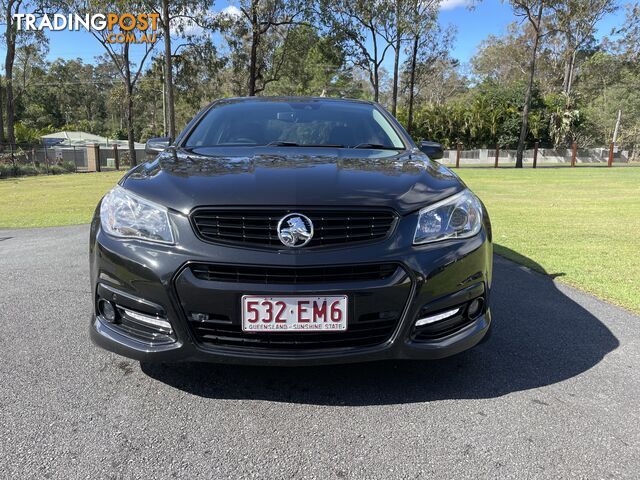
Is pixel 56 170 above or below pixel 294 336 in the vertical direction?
below

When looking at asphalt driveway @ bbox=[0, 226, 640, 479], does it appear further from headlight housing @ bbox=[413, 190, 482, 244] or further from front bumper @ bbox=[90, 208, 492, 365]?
headlight housing @ bbox=[413, 190, 482, 244]

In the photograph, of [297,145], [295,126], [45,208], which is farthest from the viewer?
[45,208]

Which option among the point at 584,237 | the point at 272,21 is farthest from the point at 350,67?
the point at 584,237

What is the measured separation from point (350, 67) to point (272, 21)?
6.41 m

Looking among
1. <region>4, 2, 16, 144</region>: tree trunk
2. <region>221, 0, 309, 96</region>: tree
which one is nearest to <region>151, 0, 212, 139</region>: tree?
<region>221, 0, 309, 96</region>: tree

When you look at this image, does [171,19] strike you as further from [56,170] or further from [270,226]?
[270,226]

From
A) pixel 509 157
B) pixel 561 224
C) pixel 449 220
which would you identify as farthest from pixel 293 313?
pixel 509 157

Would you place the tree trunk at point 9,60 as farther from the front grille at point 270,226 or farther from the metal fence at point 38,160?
the front grille at point 270,226

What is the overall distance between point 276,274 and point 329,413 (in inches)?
26.6

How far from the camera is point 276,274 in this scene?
1.95m

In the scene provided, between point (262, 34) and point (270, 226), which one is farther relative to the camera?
point (262, 34)

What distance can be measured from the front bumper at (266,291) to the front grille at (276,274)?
2 centimetres

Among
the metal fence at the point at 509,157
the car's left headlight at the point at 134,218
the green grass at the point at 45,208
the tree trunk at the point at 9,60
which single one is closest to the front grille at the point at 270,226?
the car's left headlight at the point at 134,218

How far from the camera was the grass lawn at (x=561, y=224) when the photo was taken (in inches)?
175
